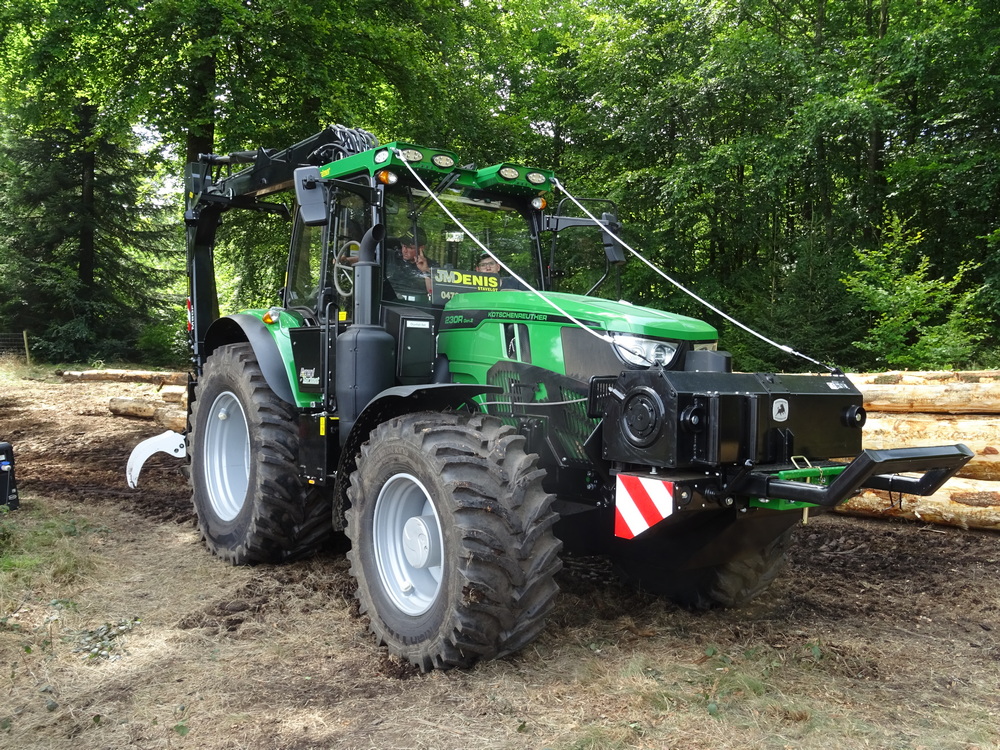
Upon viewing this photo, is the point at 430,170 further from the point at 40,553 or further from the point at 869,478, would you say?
the point at 40,553

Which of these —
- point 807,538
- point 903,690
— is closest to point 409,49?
point 807,538

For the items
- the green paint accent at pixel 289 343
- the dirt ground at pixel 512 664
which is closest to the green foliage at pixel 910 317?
the dirt ground at pixel 512 664

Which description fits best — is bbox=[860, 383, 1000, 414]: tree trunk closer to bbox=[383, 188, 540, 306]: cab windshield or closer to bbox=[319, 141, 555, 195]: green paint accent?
bbox=[383, 188, 540, 306]: cab windshield

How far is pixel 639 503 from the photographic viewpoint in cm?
374

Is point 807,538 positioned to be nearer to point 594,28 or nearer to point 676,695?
point 676,695

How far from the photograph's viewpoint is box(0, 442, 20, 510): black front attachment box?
6457 millimetres

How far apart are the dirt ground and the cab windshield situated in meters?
2.02

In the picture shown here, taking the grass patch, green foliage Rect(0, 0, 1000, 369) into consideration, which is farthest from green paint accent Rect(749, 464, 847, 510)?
green foliage Rect(0, 0, 1000, 369)

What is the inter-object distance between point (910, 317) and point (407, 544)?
1143cm

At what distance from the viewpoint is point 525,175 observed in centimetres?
552

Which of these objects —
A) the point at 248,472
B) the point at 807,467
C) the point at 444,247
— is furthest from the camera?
the point at 248,472

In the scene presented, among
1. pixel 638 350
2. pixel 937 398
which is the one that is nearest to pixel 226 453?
pixel 638 350

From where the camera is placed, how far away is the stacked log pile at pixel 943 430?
6.89 metres

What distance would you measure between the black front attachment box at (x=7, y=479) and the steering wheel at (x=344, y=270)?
321cm
